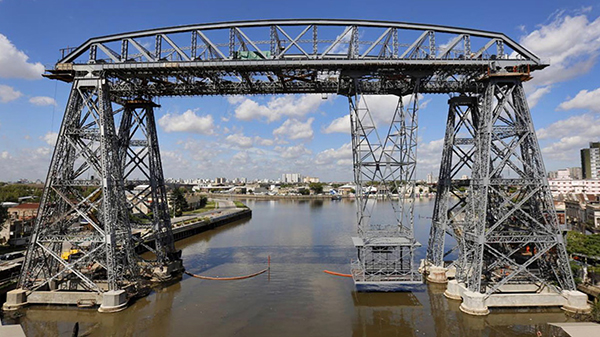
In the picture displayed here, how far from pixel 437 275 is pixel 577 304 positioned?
655 centimetres

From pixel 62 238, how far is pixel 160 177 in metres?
6.61

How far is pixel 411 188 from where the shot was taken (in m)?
18.1

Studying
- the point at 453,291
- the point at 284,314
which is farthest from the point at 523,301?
the point at 284,314

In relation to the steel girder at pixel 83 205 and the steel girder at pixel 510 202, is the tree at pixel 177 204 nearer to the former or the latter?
the steel girder at pixel 83 205

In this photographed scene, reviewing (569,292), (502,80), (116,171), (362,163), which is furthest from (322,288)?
(502,80)

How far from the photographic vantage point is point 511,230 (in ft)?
56.6

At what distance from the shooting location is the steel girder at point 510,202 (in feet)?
53.0

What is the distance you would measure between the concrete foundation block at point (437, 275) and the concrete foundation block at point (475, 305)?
4158mm

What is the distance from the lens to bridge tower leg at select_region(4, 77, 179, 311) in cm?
1650

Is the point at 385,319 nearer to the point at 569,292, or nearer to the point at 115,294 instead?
the point at 569,292

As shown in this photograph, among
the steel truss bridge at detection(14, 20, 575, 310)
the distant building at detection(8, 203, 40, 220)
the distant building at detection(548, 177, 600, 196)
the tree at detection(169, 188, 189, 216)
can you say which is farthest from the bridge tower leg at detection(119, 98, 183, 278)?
the distant building at detection(548, 177, 600, 196)

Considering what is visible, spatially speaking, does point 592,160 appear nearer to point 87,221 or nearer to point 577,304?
point 577,304

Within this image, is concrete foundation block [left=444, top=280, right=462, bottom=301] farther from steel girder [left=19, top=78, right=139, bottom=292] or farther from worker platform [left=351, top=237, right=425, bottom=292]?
steel girder [left=19, top=78, right=139, bottom=292]

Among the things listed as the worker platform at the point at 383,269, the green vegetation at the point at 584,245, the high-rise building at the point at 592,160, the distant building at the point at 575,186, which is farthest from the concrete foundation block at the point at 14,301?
the high-rise building at the point at 592,160
